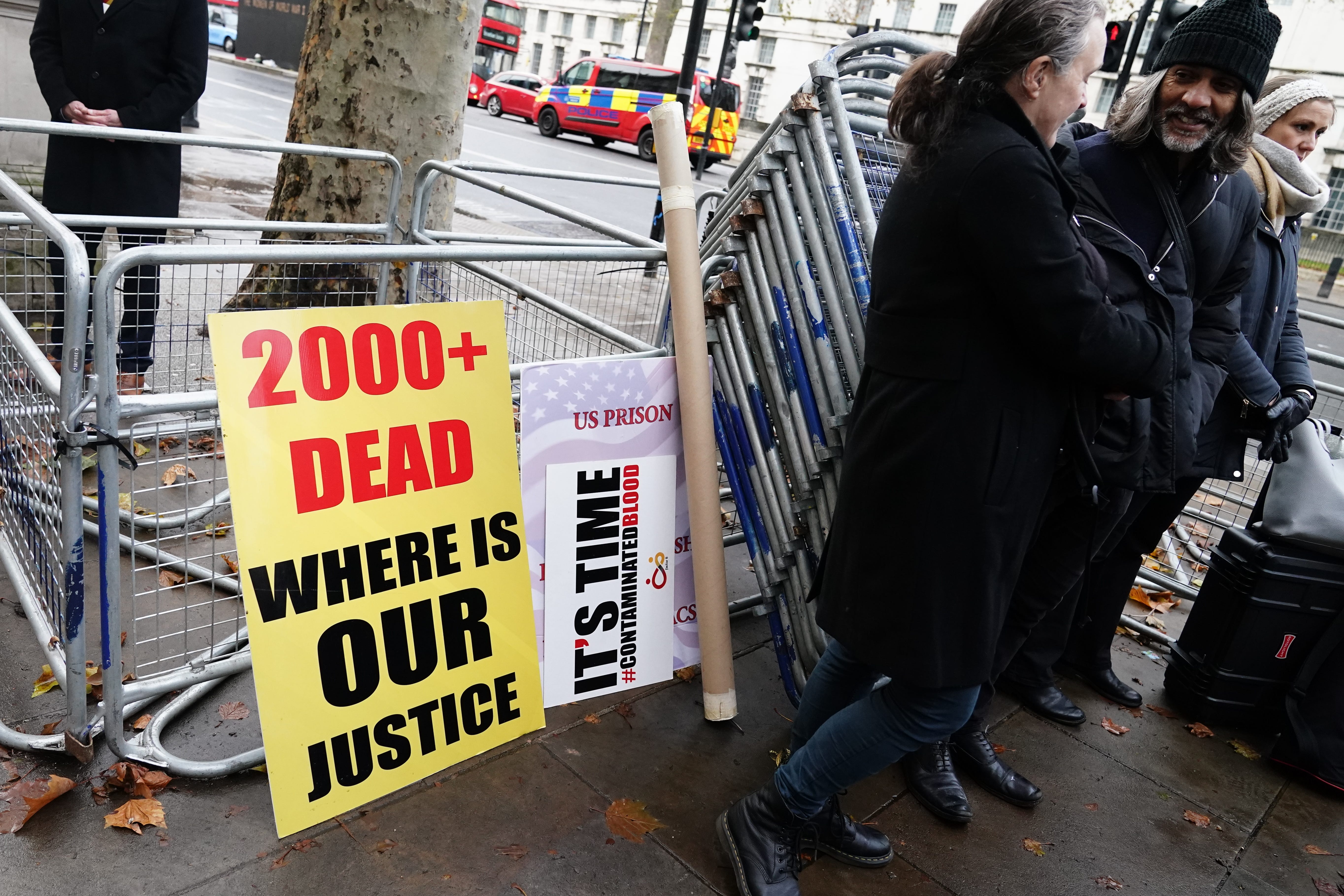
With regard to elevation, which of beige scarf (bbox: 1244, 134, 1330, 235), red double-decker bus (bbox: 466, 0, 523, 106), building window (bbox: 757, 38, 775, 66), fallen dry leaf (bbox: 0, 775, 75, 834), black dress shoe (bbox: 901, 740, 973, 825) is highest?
building window (bbox: 757, 38, 775, 66)

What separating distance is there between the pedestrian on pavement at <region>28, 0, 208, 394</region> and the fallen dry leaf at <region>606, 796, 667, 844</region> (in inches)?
122

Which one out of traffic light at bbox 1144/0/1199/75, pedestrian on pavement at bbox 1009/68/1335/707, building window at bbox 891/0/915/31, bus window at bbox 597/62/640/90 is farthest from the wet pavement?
building window at bbox 891/0/915/31

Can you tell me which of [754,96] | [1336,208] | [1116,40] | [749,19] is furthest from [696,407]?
[754,96]

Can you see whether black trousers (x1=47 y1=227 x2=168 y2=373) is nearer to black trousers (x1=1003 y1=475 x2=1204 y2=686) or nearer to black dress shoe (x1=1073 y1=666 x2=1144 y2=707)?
black trousers (x1=1003 y1=475 x2=1204 y2=686)

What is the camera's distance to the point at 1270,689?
3770 millimetres

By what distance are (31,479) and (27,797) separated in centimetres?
83

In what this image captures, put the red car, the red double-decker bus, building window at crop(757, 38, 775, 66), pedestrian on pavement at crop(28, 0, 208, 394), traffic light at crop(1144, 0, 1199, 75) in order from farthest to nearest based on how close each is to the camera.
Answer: building window at crop(757, 38, 775, 66), the red double-decker bus, the red car, traffic light at crop(1144, 0, 1199, 75), pedestrian on pavement at crop(28, 0, 208, 394)

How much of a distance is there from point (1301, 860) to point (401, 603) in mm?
2881

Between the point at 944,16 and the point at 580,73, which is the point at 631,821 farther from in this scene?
the point at 944,16

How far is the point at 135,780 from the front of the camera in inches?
96.7

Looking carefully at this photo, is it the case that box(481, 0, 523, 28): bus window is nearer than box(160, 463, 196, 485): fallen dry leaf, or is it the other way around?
box(160, 463, 196, 485): fallen dry leaf

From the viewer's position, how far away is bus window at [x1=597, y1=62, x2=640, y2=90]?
82.4ft

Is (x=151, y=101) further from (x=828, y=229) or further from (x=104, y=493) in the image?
(x=828, y=229)

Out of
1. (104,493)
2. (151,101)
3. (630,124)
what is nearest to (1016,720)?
(104,493)
